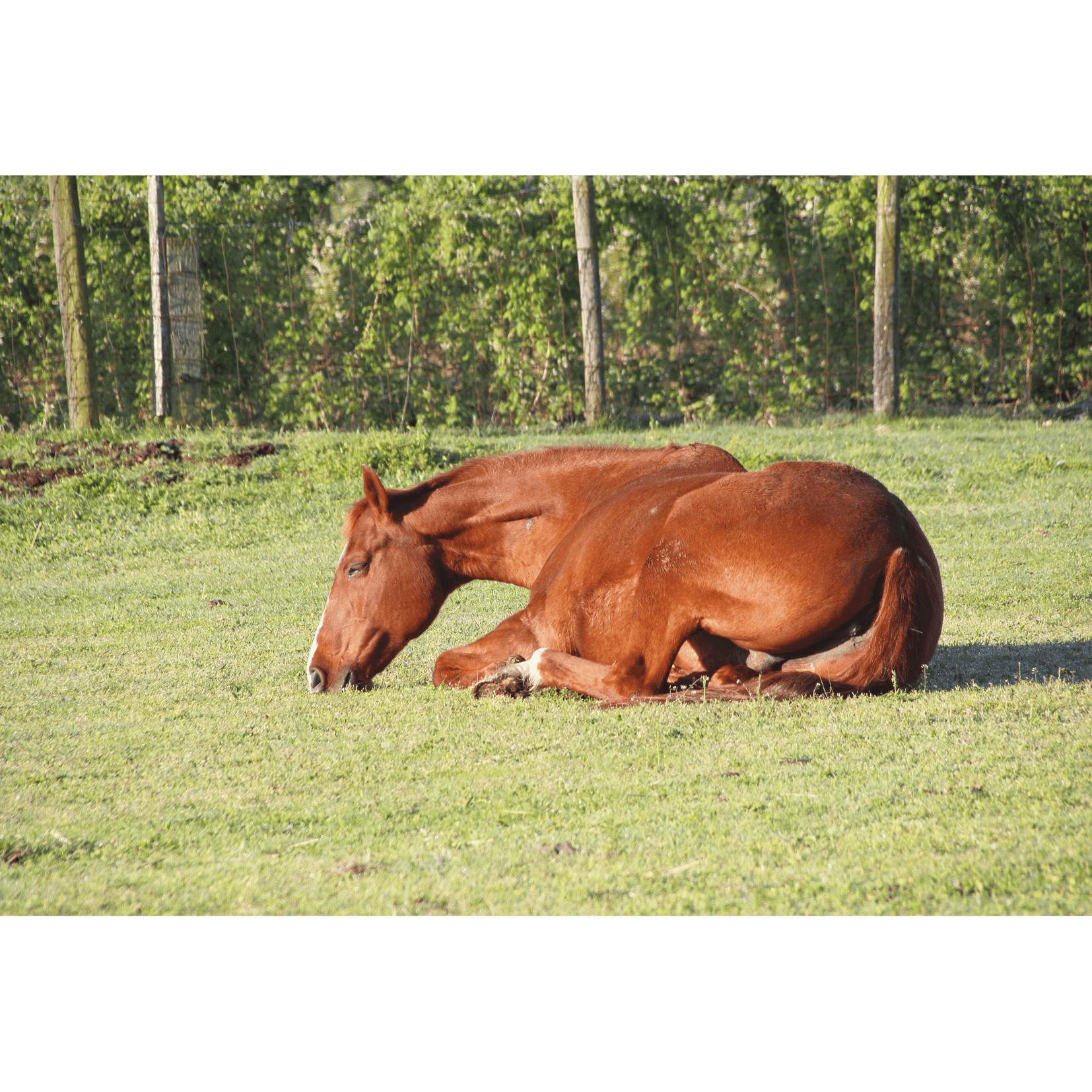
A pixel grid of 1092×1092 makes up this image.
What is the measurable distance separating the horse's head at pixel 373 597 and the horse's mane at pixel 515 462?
0.18m

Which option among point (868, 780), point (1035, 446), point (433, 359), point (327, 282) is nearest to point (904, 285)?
point (1035, 446)

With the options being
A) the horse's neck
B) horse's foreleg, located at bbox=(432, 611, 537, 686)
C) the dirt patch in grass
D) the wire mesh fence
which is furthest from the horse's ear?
the wire mesh fence

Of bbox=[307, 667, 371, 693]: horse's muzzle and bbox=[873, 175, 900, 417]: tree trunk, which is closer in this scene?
bbox=[307, 667, 371, 693]: horse's muzzle

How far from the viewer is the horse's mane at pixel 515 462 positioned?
5.63m

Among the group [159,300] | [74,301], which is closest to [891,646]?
[159,300]

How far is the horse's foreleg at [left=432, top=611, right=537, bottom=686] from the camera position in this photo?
17.0 feet

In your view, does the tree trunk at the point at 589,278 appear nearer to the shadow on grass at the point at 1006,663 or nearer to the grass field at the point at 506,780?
the grass field at the point at 506,780

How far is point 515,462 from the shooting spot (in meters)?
5.74

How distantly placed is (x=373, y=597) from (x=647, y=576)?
1.56m

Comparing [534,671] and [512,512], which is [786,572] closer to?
[534,671]

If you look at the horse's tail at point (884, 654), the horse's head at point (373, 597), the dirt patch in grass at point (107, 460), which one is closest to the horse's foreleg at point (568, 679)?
the horse's tail at point (884, 654)

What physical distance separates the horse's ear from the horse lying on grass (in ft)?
0.03

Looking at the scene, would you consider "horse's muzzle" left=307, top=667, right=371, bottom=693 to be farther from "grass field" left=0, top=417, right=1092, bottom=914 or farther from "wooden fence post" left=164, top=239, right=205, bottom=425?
"wooden fence post" left=164, top=239, right=205, bottom=425

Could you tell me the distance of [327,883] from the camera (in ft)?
9.05
